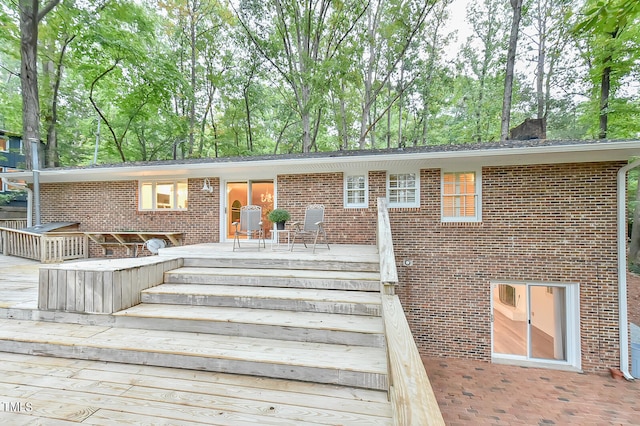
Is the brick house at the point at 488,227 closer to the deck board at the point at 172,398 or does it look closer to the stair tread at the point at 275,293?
the stair tread at the point at 275,293

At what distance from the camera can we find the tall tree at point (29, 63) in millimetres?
8727

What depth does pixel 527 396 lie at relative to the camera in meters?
4.67

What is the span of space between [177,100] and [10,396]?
15.1m

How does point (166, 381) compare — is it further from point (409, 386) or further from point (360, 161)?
point (360, 161)

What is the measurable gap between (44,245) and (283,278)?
6797mm

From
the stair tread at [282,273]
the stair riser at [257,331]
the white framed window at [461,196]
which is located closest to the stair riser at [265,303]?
the stair riser at [257,331]

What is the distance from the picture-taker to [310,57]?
37.8 ft

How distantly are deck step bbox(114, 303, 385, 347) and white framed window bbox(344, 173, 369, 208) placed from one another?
13.0 feet

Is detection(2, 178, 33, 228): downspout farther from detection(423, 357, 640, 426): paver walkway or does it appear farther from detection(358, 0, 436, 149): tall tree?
detection(358, 0, 436, 149): tall tree

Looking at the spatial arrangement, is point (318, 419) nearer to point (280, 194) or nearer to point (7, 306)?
point (7, 306)

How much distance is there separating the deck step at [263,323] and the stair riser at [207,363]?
0.42 meters

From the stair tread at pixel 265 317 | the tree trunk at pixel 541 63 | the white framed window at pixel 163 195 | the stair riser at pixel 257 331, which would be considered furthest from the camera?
the tree trunk at pixel 541 63

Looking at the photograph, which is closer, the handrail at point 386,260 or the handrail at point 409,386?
the handrail at point 409,386

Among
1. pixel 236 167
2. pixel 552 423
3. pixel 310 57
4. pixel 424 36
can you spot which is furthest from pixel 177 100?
pixel 552 423
